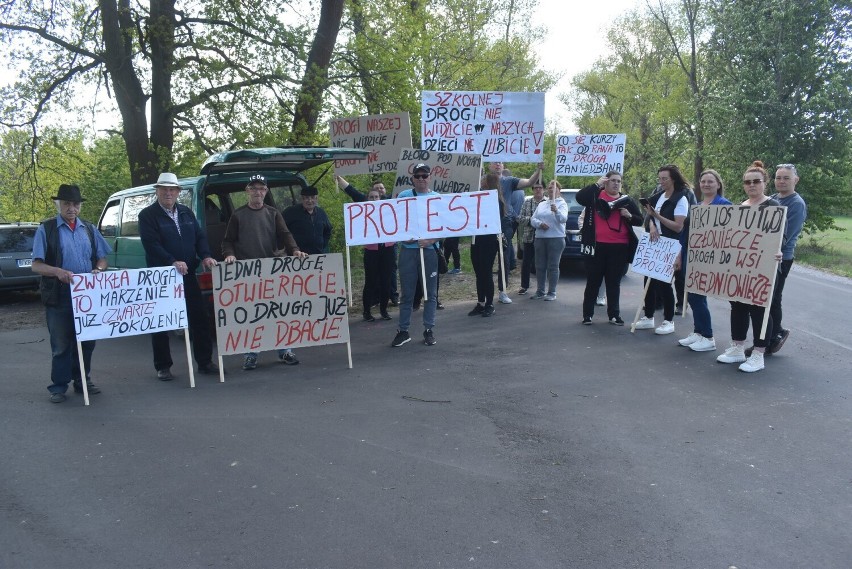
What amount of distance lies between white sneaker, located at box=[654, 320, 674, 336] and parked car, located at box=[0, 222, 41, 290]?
36.9ft

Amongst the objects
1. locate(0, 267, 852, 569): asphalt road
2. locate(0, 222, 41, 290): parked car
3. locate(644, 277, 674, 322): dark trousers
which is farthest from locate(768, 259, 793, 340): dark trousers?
locate(0, 222, 41, 290): parked car

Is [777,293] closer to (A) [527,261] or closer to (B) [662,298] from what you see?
(B) [662,298]

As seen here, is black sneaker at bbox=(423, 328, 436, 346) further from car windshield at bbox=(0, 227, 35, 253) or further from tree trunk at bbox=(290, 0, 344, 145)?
car windshield at bbox=(0, 227, 35, 253)

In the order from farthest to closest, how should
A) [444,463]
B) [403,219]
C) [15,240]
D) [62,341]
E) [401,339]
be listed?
[15,240], [401,339], [403,219], [62,341], [444,463]

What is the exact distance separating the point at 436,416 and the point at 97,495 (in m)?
2.49

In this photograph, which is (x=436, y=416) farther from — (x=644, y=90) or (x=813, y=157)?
(x=644, y=90)

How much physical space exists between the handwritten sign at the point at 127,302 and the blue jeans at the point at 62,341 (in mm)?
131

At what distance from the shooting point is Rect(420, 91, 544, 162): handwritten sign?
10203 millimetres

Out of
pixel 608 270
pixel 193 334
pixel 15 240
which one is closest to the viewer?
pixel 193 334

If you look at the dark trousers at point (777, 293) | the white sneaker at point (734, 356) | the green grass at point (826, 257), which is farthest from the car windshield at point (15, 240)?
the green grass at point (826, 257)

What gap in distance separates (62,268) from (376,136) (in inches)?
207

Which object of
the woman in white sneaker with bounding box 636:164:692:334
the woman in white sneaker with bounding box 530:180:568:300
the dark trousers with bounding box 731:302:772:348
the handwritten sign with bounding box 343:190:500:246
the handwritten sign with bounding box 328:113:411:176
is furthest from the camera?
the woman in white sneaker with bounding box 530:180:568:300

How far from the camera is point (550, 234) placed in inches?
414

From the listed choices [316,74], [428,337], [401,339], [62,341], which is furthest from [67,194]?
[316,74]
